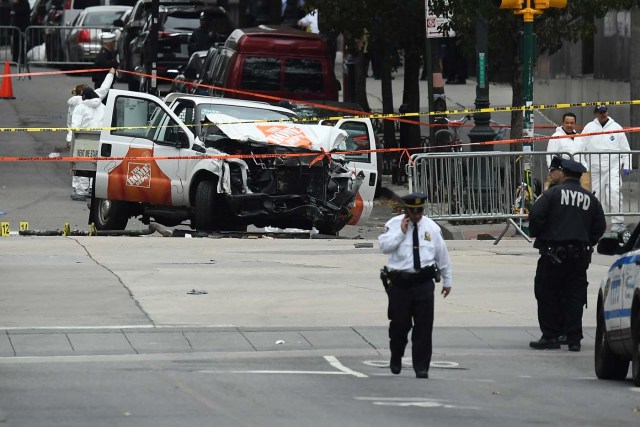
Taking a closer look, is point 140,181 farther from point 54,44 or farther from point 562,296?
point 54,44

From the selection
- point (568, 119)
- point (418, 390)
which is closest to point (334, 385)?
point (418, 390)

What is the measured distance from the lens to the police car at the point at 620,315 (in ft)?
37.5

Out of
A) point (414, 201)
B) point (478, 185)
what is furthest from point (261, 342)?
point (478, 185)

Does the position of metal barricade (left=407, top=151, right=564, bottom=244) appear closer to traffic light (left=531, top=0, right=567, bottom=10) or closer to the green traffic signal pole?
the green traffic signal pole

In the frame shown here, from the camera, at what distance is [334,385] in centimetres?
1165

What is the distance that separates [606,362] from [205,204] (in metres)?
9.51

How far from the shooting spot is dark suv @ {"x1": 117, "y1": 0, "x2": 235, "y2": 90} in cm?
3819

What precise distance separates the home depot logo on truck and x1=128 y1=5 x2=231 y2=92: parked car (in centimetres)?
772

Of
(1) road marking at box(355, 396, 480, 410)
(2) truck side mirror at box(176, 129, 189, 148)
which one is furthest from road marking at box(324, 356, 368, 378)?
(2) truck side mirror at box(176, 129, 189, 148)

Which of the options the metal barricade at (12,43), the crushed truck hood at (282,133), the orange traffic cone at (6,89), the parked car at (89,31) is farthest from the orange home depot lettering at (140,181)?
the metal barricade at (12,43)

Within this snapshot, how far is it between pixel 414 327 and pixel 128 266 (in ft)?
21.6

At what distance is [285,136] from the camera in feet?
68.2

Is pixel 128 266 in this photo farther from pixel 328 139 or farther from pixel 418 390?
pixel 418 390

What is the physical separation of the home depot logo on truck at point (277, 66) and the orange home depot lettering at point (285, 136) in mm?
7343
